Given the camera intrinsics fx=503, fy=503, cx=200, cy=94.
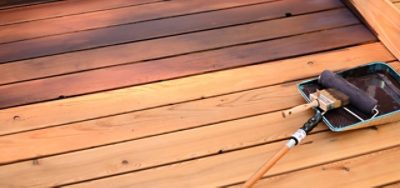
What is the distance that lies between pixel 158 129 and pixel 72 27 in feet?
2.74

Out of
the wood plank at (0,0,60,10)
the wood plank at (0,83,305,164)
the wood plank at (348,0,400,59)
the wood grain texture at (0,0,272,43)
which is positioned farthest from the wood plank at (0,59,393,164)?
the wood plank at (0,0,60,10)

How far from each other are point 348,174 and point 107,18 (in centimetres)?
135

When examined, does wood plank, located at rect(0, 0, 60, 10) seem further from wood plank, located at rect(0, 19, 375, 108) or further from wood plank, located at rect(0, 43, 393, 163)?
wood plank, located at rect(0, 43, 393, 163)

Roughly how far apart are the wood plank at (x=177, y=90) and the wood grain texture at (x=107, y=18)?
51 centimetres

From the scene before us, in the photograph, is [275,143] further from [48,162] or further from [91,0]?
[91,0]

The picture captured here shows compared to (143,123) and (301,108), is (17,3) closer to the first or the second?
(143,123)

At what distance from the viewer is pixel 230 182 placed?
155cm

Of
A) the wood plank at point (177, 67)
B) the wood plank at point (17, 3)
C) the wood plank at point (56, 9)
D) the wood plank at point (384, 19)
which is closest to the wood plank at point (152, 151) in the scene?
the wood plank at point (177, 67)

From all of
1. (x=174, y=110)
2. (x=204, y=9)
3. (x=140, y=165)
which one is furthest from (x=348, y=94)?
(x=204, y=9)

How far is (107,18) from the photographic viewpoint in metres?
2.36

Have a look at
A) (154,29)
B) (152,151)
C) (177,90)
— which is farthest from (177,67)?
(152,151)

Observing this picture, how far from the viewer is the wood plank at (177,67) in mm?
1944

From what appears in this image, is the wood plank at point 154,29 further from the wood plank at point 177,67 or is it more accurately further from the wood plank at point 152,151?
the wood plank at point 152,151

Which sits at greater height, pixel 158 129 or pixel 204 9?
pixel 204 9
